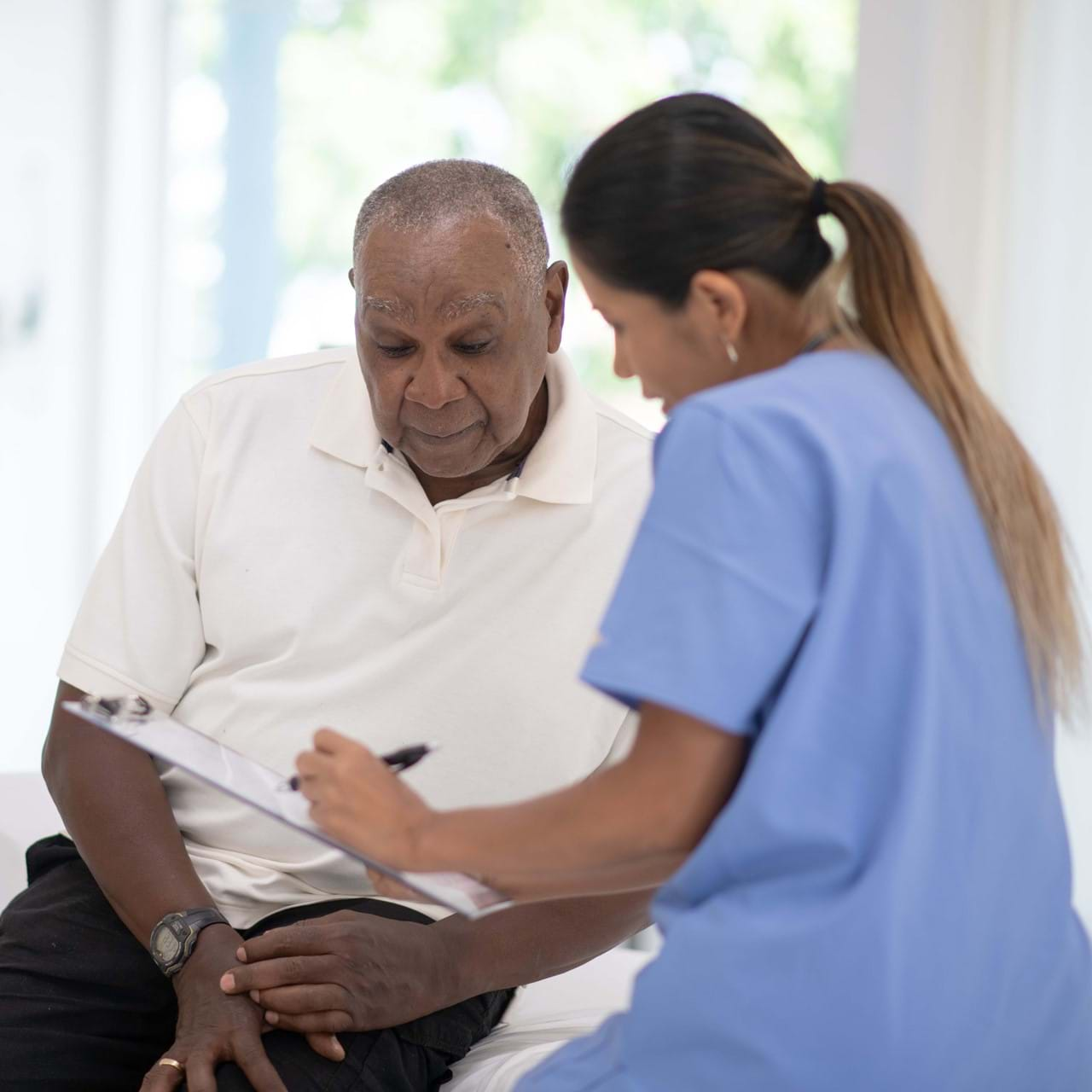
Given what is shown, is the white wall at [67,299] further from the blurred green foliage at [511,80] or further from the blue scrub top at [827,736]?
the blue scrub top at [827,736]

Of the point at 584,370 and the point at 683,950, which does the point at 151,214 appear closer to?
the point at 584,370

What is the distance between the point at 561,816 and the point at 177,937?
0.76 m

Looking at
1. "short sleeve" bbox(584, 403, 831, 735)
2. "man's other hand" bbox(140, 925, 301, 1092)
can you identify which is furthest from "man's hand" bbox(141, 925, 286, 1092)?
"short sleeve" bbox(584, 403, 831, 735)

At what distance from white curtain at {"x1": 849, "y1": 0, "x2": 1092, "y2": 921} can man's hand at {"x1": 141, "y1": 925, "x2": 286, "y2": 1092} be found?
1701mm

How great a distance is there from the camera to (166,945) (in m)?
1.65

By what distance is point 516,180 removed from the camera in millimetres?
1853

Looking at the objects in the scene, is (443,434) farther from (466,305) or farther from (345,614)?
(345,614)

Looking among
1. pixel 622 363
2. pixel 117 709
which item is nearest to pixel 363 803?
pixel 117 709

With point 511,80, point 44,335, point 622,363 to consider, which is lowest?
point 44,335

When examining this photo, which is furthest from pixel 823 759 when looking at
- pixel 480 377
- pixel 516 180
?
pixel 516 180

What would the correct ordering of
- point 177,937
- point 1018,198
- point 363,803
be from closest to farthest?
Answer: 1. point 363,803
2. point 177,937
3. point 1018,198

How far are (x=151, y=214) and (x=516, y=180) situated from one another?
11.1 feet

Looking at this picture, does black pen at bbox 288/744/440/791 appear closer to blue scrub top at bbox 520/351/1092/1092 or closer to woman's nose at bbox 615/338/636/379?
blue scrub top at bbox 520/351/1092/1092

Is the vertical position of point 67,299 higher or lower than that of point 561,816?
lower
